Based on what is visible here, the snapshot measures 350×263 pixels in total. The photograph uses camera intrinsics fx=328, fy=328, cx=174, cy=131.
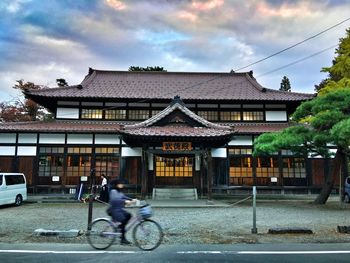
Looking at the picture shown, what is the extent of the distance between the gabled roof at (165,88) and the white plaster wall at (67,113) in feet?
3.36

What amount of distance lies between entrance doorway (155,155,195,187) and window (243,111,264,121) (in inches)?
242

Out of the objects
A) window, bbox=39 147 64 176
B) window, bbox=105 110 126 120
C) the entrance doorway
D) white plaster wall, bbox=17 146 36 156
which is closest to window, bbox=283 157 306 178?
the entrance doorway

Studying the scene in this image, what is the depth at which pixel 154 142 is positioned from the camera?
20.4 metres

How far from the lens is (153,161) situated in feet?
75.5

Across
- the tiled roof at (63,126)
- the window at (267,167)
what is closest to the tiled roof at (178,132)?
the tiled roof at (63,126)

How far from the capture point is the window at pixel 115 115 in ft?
82.9

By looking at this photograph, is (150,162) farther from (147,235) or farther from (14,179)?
(147,235)

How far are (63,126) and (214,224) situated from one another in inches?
599

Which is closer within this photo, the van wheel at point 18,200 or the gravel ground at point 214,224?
the gravel ground at point 214,224

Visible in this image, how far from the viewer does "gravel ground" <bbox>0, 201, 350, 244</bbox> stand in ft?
30.0

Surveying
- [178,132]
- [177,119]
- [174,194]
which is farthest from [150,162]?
[178,132]

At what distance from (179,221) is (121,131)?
816 cm

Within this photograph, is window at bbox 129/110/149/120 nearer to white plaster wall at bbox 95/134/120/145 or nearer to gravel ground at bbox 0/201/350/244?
white plaster wall at bbox 95/134/120/145

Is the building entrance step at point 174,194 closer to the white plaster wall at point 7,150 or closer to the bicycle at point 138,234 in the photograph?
the white plaster wall at point 7,150
